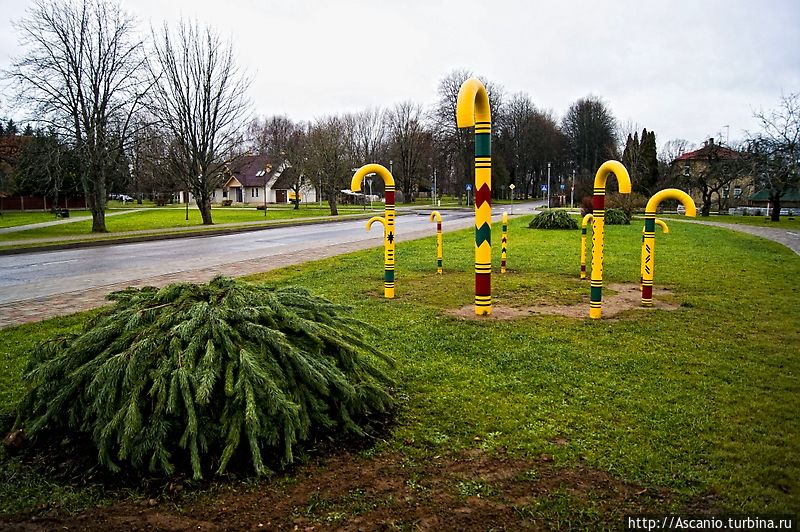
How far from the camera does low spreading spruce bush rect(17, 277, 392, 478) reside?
3438 mm

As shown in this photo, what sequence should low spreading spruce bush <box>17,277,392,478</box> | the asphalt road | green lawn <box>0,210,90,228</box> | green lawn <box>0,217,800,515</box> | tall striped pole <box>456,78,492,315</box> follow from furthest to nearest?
green lawn <box>0,210,90,228</box>
the asphalt road
tall striped pole <box>456,78,492,315</box>
green lawn <box>0,217,800,515</box>
low spreading spruce bush <box>17,277,392,478</box>

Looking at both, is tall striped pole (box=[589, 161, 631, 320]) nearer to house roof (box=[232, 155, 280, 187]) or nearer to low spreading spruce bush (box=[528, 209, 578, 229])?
low spreading spruce bush (box=[528, 209, 578, 229])

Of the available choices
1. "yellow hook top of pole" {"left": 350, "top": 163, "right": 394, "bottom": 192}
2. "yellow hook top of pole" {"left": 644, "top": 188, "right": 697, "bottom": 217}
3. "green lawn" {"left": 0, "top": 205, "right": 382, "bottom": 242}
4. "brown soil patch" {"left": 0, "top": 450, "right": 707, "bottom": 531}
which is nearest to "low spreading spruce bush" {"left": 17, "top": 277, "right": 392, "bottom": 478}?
"brown soil patch" {"left": 0, "top": 450, "right": 707, "bottom": 531}

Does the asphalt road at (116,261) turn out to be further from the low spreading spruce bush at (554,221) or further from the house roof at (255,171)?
the house roof at (255,171)

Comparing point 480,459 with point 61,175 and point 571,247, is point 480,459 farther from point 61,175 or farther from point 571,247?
point 61,175

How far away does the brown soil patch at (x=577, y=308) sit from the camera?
26.5ft

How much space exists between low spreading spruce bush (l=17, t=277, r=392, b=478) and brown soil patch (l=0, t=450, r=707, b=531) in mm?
259

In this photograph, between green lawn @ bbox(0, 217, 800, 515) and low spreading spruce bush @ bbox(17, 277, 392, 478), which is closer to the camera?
low spreading spruce bush @ bbox(17, 277, 392, 478)

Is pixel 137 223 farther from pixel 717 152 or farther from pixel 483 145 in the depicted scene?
pixel 717 152

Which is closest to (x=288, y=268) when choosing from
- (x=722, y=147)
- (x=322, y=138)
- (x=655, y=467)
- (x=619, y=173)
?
(x=619, y=173)

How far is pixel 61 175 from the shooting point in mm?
25516

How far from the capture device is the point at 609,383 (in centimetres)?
514

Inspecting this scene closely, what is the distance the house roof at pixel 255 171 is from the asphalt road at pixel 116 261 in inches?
2308

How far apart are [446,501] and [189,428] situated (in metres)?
1.55
